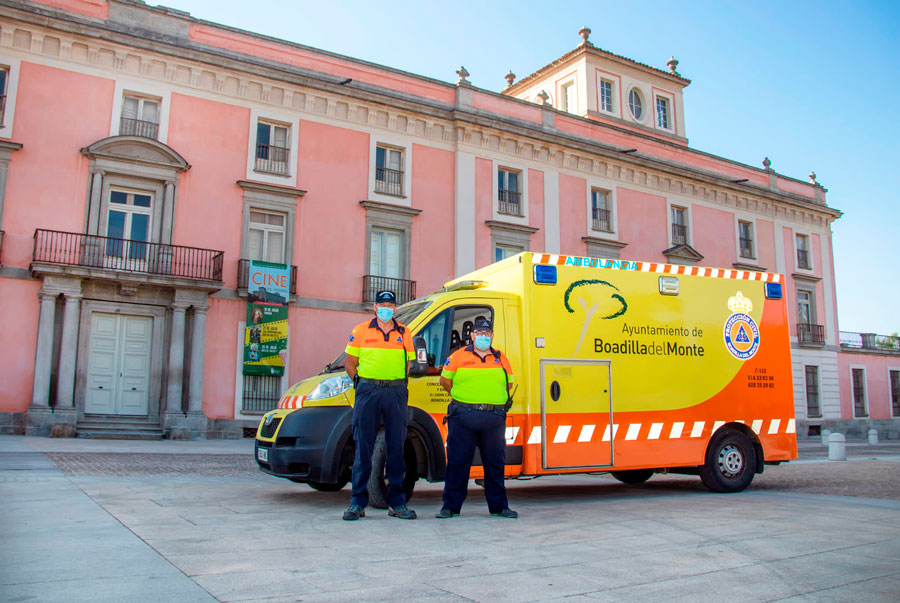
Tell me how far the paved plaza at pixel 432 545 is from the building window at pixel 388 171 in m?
15.9

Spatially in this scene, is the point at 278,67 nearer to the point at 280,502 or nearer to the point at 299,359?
the point at 299,359

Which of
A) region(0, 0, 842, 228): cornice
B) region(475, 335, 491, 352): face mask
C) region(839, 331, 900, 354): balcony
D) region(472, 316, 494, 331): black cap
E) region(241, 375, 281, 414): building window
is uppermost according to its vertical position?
region(0, 0, 842, 228): cornice

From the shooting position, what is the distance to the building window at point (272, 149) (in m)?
22.1

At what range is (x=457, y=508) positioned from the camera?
665cm

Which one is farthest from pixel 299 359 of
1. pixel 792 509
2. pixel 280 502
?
pixel 792 509

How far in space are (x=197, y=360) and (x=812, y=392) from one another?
27.3 m

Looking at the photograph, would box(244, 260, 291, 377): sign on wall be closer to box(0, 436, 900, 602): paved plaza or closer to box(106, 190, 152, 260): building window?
box(106, 190, 152, 260): building window

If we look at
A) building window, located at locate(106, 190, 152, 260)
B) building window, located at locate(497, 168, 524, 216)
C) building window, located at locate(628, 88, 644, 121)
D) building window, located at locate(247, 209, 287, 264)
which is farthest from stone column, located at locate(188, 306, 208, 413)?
building window, located at locate(628, 88, 644, 121)

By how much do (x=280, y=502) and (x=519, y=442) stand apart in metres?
2.56

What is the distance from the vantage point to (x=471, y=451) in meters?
6.68

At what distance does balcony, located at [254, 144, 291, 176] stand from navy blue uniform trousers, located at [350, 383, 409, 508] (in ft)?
55.9

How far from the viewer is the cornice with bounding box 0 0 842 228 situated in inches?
783

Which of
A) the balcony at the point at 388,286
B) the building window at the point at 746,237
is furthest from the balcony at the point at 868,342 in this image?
the balcony at the point at 388,286

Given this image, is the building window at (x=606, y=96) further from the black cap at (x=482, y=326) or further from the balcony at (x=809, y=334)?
the black cap at (x=482, y=326)
